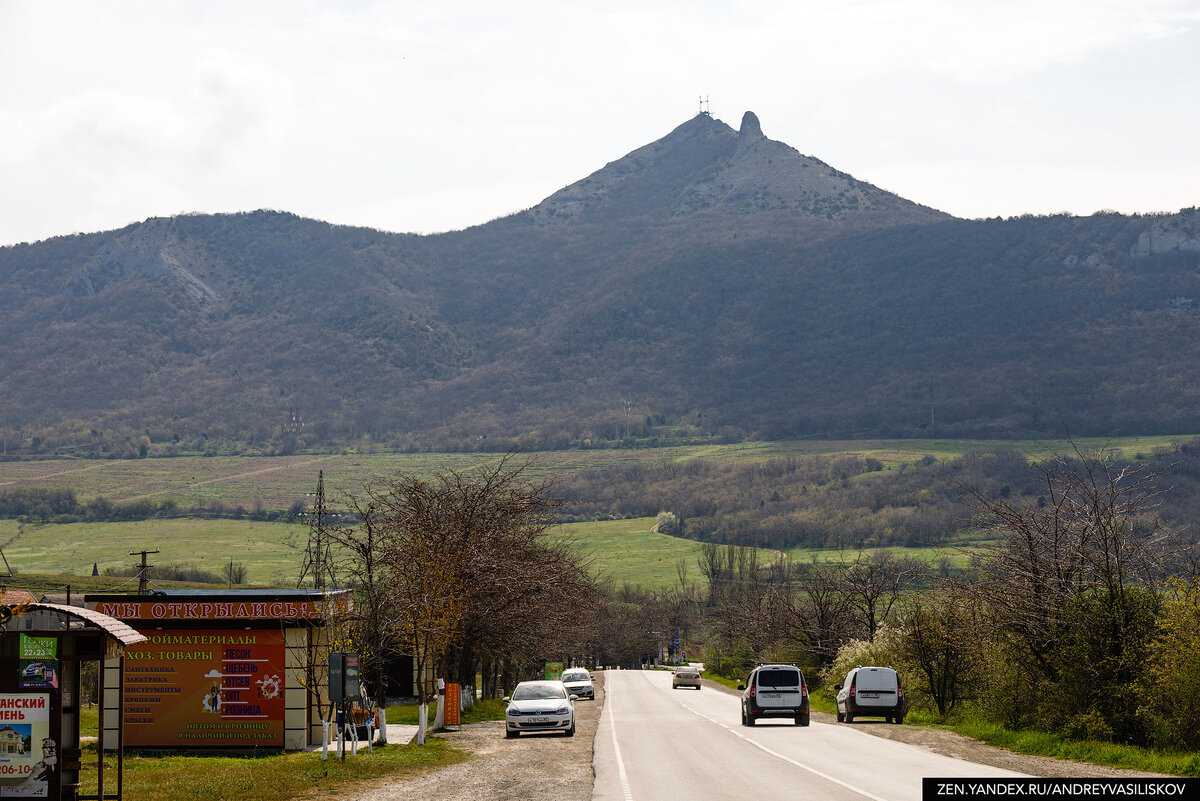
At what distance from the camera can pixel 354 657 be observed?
25.8 meters

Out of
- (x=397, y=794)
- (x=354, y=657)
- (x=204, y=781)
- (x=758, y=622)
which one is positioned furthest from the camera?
(x=758, y=622)

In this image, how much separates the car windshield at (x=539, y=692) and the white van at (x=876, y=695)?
9.71m

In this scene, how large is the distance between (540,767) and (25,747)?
1131 cm

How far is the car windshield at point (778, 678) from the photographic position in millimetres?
37844

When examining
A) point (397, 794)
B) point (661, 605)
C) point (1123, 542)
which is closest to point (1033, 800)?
point (397, 794)

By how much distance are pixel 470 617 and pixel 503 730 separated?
3.84 m

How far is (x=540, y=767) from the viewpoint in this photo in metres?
25.2

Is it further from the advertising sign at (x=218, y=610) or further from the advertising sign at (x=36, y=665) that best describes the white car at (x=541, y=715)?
the advertising sign at (x=36, y=665)

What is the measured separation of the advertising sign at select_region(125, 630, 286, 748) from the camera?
30.3 m

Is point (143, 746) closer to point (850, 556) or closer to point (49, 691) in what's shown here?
point (49, 691)

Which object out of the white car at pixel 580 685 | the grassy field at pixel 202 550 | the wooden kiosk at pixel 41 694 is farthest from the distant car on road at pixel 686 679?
the grassy field at pixel 202 550

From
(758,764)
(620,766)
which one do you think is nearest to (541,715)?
(620,766)

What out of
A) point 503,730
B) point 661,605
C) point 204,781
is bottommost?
point 661,605

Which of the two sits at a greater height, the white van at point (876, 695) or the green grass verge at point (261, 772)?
the green grass verge at point (261, 772)
